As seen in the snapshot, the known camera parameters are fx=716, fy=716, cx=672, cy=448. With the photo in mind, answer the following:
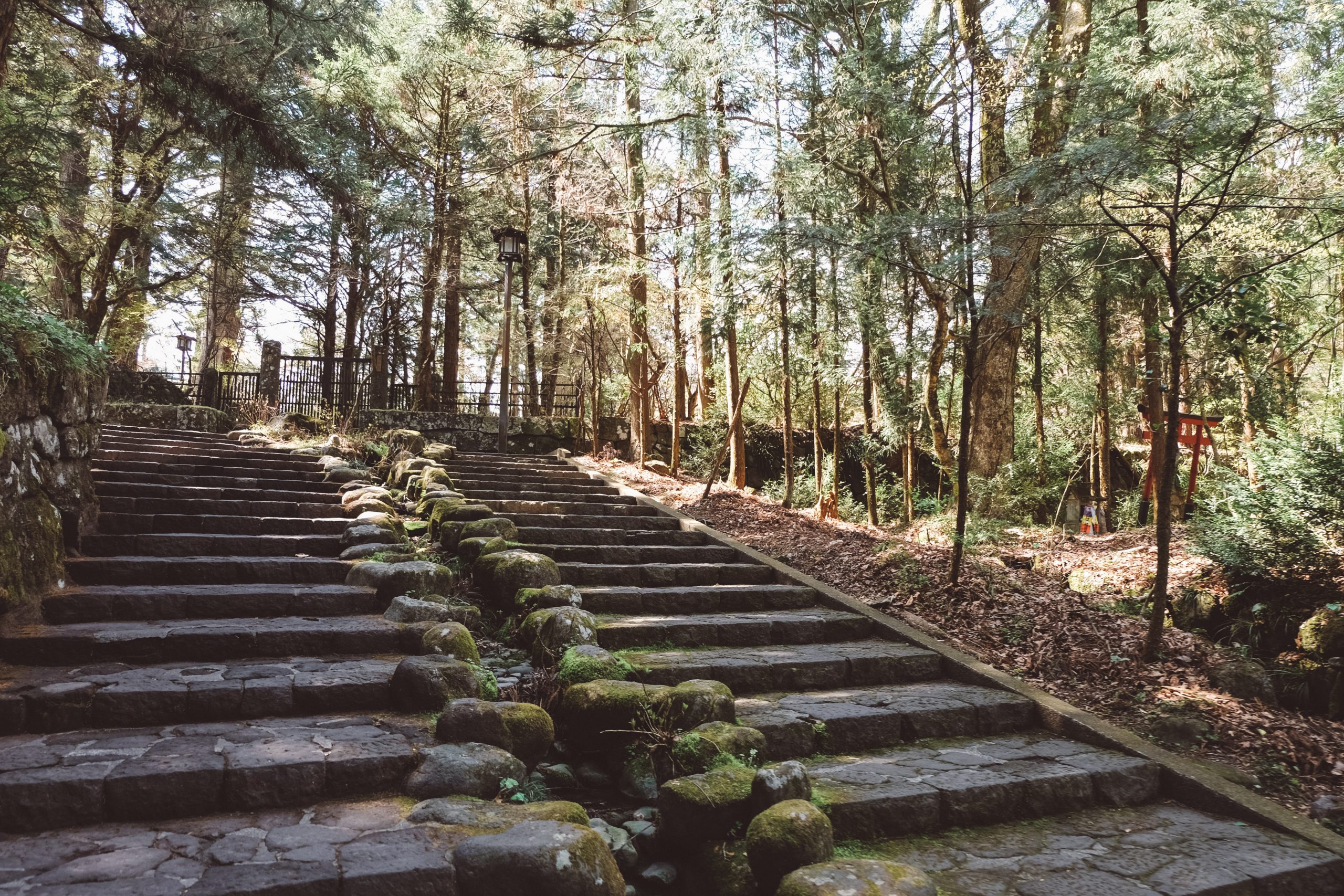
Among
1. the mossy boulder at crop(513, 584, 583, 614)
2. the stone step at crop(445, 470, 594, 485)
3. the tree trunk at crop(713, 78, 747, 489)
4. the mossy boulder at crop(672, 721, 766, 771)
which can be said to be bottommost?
the mossy boulder at crop(672, 721, 766, 771)

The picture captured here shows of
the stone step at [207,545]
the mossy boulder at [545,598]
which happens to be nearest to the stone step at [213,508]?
the stone step at [207,545]

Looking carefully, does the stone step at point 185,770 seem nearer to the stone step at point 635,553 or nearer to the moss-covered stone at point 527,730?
the moss-covered stone at point 527,730

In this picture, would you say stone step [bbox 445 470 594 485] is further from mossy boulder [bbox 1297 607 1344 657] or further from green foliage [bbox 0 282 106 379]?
mossy boulder [bbox 1297 607 1344 657]

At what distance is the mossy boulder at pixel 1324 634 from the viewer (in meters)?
4.61

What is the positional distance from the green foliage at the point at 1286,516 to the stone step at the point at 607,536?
4.41 metres

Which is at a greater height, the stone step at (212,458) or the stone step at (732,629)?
the stone step at (212,458)

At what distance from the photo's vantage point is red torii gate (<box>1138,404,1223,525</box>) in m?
9.31

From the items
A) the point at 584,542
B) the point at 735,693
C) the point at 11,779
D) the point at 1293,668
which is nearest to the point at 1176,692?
the point at 1293,668

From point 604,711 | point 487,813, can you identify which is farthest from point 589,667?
point 487,813

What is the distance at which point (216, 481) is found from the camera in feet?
22.5

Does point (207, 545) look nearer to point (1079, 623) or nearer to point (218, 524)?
point (218, 524)

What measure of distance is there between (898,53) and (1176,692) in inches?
249

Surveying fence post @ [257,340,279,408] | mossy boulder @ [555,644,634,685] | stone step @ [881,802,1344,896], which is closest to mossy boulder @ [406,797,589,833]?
mossy boulder @ [555,644,634,685]

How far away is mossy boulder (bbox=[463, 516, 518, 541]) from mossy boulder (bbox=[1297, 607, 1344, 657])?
5740 mm
